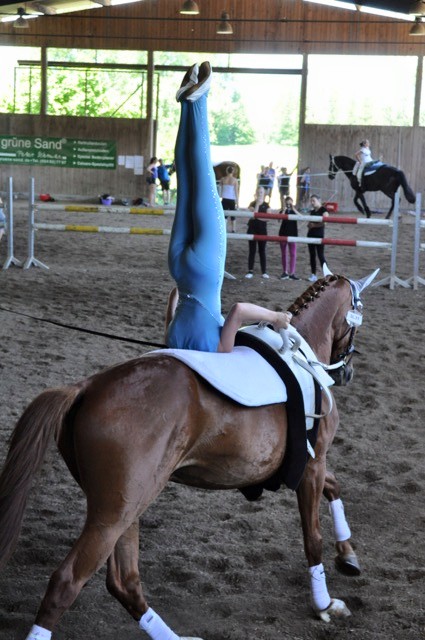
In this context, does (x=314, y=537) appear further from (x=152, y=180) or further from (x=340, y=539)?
(x=152, y=180)

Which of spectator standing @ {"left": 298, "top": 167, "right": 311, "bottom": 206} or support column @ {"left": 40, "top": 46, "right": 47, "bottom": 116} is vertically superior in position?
support column @ {"left": 40, "top": 46, "right": 47, "bottom": 116}

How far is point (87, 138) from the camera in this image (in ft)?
84.8

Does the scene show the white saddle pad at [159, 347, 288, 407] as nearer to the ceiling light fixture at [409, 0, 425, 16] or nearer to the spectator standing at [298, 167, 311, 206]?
the ceiling light fixture at [409, 0, 425, 16]

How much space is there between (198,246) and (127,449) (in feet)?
2.94

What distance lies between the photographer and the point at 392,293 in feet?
37.6

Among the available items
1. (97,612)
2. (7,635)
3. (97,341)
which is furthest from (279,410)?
(97,341)

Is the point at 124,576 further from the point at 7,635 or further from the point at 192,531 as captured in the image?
the point at 192,531

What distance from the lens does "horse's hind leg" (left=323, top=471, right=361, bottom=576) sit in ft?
13.0

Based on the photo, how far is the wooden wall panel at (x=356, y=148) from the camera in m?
24.9

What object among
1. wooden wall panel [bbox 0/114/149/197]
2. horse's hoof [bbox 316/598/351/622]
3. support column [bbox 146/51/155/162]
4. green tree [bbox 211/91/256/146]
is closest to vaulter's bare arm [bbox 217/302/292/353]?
horse's hoof [bbox 316/598/351/622]

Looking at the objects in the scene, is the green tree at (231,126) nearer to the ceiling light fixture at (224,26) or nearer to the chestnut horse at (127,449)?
the ceiling light fixture at (224,26)

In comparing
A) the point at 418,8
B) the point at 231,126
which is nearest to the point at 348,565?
the point at 418,8

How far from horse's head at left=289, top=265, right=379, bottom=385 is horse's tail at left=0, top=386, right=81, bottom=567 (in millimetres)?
1359

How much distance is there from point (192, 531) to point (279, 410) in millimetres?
1327
